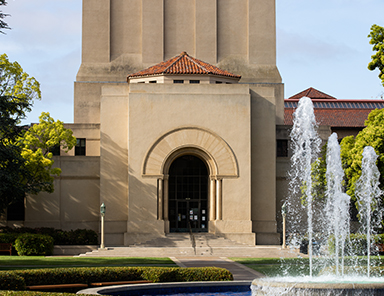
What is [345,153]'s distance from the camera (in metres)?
36.6

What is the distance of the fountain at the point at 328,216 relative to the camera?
14008mm

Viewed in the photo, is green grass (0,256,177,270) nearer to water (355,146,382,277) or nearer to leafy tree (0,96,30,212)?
leafy tree (0,96,30,212)

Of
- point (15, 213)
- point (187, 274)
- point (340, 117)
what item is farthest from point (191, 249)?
point (340, 117)

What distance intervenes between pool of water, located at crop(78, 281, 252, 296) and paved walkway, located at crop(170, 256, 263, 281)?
9.11 ft

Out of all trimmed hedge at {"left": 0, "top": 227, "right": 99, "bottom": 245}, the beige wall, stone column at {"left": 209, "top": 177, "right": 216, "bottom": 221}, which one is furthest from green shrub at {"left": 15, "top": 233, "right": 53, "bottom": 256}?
the beige wall

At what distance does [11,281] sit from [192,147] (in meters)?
22.1

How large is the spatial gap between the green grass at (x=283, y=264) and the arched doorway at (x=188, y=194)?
8.31m

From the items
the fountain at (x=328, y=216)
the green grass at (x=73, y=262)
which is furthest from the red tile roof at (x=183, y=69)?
the green grass at (x=73, y=262)

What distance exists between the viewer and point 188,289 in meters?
17.7

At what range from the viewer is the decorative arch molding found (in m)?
37.0

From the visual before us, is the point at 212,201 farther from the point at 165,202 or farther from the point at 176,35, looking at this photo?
the point at 176,35

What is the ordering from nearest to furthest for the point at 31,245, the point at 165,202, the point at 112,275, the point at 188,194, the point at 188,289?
1. the point at 188,289
2. the point at 112,275
3. the point at 31,245
4. the point at 165,202
5. the point at 188,194

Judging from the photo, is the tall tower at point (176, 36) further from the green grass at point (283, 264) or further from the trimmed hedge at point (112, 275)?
the trimmed hedge at point (112, 275)

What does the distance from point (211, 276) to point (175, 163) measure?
2011 cm
